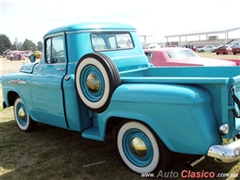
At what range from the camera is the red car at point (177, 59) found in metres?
8.04

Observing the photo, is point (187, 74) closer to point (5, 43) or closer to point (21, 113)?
point (21, 113)

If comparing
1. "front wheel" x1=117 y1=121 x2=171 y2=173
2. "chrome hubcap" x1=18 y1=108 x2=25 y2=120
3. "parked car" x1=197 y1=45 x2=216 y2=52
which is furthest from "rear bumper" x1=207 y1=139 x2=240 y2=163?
"parked car" x1=197 y1=45 x2=216 y2=52

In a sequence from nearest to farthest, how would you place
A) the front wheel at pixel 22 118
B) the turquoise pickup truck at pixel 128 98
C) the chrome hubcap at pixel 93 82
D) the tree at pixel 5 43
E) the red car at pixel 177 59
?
the turquoise pickup truck at pixel 128 98, the chrome hubcap at pixel 93 82, the front wheel at pixel 22 118, the red car at pixel 177 59, the tree at pixel 5 43

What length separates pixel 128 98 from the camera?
308 cm

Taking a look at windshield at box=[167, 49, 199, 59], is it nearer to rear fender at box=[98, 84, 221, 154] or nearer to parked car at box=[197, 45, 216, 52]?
rear fender at box=[98, 84, 221, 154]

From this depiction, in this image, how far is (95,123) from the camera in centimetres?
388

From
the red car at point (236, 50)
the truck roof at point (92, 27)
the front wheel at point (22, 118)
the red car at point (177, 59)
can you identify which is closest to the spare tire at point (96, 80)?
the truck roof at point (92, 27)

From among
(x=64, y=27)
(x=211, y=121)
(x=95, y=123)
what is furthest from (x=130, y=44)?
(x=211, y=121)

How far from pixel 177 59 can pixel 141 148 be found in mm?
5733

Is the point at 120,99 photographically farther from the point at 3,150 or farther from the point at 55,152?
the point at 3,150

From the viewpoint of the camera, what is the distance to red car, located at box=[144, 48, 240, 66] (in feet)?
26.4

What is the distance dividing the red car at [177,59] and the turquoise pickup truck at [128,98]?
3.67 meters

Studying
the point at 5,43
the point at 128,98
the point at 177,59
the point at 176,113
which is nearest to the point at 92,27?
the point at 128,98

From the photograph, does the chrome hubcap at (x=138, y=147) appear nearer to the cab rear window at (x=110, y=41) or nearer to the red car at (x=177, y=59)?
the cab rear window at (x=110, y=41)
